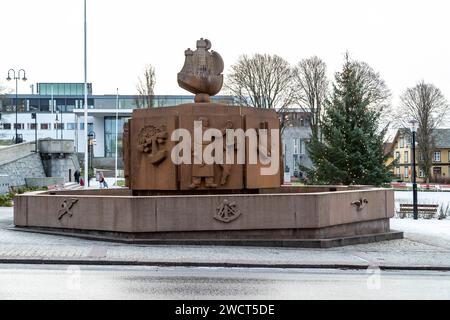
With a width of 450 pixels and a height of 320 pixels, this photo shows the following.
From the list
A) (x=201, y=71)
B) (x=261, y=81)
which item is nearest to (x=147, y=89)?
(x=261, y=81)

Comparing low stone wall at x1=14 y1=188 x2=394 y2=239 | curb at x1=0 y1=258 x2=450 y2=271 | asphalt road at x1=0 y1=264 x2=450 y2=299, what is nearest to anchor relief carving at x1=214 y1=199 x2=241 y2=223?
low stone wall at x1=14 y1=188 x2=394 y2=239

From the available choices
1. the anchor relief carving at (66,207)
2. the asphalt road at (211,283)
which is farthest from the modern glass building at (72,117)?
the asphalt road at (211,283)

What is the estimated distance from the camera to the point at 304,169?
38375 millimetres

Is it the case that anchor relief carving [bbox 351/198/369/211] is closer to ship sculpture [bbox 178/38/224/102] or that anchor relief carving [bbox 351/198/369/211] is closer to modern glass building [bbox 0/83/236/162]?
ship sculpture [bbox 178/38/224/102]

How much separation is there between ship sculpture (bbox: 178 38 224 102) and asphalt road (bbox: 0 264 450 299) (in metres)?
6.73

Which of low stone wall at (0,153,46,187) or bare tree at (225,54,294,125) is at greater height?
bare tree at (225,54,294,125)

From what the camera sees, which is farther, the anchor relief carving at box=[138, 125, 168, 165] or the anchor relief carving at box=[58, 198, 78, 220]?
the anchor relief carving at box=[138, 125, 168, 165]

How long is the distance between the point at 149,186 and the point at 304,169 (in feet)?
77.2

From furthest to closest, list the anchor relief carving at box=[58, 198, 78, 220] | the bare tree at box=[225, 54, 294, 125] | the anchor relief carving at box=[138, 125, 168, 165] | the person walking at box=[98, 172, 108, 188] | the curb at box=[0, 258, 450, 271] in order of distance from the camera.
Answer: the bare tree at box=[225, 54, 294, 125], the person walking at box=[98, 172, 108, 188], the anchor relief carving at box=[138, 125, 168, 165], the anchor relief carving at box=[58, 198, 78, 220], the curb at box=[0, 258, 450, 271]

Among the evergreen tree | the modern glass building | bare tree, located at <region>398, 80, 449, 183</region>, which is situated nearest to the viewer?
the evergreen tree

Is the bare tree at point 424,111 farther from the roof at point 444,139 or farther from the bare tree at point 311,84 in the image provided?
the roof at point 444,139

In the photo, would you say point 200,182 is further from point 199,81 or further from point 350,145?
point 350,145

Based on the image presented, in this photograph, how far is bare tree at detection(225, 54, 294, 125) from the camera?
54.4m
